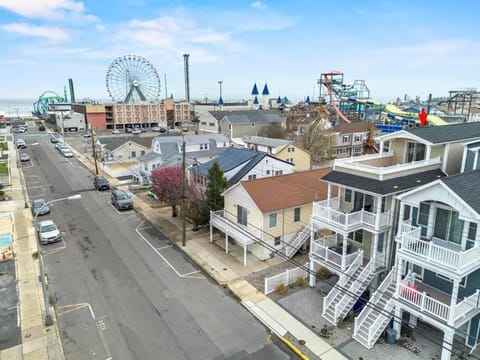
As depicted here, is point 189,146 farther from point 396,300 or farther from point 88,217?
point 396,300

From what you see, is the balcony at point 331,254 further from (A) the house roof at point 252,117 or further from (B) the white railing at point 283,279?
(A) the house roof at point 252,117

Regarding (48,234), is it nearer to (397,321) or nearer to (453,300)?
(397,321)

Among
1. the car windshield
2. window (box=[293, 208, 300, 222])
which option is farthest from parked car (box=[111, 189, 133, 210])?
window (box=[293, 208, 300, 222])

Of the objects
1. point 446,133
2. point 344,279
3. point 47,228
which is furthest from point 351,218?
point 47,228

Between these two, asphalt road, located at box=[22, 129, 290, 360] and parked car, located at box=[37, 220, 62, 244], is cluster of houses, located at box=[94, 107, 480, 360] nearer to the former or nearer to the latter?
asphalt road, located at box=[22, 129, 290, 360]

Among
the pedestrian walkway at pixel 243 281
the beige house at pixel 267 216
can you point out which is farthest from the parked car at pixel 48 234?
the beige house at pixel 267 216

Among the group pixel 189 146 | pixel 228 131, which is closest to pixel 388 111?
pixel 228 131
